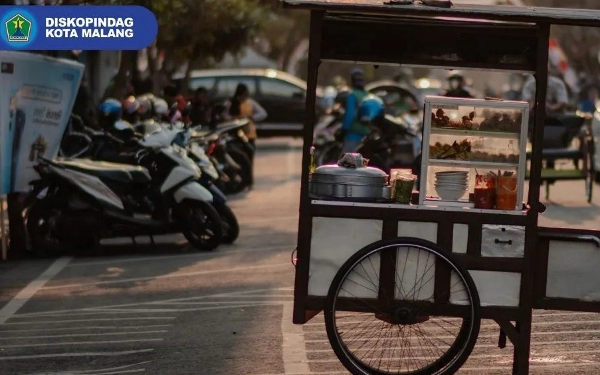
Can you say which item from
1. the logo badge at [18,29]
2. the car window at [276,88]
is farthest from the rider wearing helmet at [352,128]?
the car window at [276,88]

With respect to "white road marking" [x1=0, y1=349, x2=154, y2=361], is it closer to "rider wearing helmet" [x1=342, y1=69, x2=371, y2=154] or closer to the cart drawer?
the cart drawer

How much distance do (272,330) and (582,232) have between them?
2419mm

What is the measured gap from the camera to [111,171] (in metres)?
13.3

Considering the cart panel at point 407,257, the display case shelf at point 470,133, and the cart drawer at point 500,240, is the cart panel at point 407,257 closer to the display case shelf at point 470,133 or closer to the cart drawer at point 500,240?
the cart drawer at point 500,240

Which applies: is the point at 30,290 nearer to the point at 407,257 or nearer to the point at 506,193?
the point at 407,257


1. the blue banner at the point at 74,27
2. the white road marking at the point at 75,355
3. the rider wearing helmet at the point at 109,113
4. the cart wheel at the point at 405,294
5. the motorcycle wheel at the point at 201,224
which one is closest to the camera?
the cart wheel at the point at 405,294

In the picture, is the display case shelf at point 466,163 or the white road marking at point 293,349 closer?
the display case shelf at point 466,163

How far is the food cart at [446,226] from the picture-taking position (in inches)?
284

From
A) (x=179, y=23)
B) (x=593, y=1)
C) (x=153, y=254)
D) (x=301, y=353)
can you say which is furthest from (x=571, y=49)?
(x=301, y=353)

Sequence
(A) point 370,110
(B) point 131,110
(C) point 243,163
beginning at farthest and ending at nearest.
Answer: (C) point 243,163, (A) point 370,110, (B) point 131,110

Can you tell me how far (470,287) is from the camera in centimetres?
713

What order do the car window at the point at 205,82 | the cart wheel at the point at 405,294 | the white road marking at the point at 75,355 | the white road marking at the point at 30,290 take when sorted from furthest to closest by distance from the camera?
the car window at the point at 205,82 → the white road marking at the point at 30,290 → the white road marking at the point at 75,355 → the cart wheel at the point at 405,294

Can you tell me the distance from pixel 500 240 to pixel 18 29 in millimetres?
5820

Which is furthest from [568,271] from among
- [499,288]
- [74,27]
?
[74,27]
